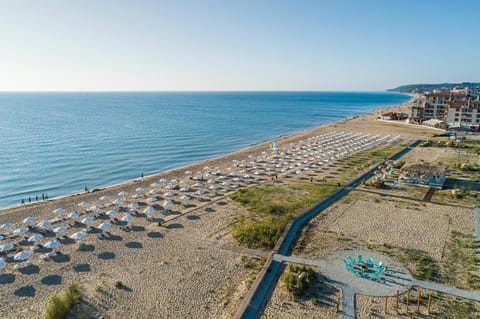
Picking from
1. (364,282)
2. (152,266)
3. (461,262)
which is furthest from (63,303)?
(461,262)

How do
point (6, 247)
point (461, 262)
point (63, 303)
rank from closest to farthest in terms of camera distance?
Answer: point (63, 303) → point (461, 262) → point (6, 247)

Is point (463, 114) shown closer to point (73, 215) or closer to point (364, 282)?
point (364, 282)

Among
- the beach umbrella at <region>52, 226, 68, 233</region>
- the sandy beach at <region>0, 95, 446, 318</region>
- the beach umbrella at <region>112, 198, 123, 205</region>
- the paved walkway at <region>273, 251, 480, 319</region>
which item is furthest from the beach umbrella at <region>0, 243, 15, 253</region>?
the paved walkway at <region>273, 251, 480, 319</region>

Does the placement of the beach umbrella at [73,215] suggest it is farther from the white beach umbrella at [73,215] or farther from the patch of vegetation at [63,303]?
the patch of vegetation at [63,303]

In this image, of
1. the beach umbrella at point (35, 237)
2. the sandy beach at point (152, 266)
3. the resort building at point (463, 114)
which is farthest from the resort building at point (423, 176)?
the resort building at point (463, 114)

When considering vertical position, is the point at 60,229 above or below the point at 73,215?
above

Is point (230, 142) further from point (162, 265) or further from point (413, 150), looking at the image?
point (162, 265)

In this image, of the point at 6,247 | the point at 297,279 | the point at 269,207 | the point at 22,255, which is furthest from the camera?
the point at 269,207
